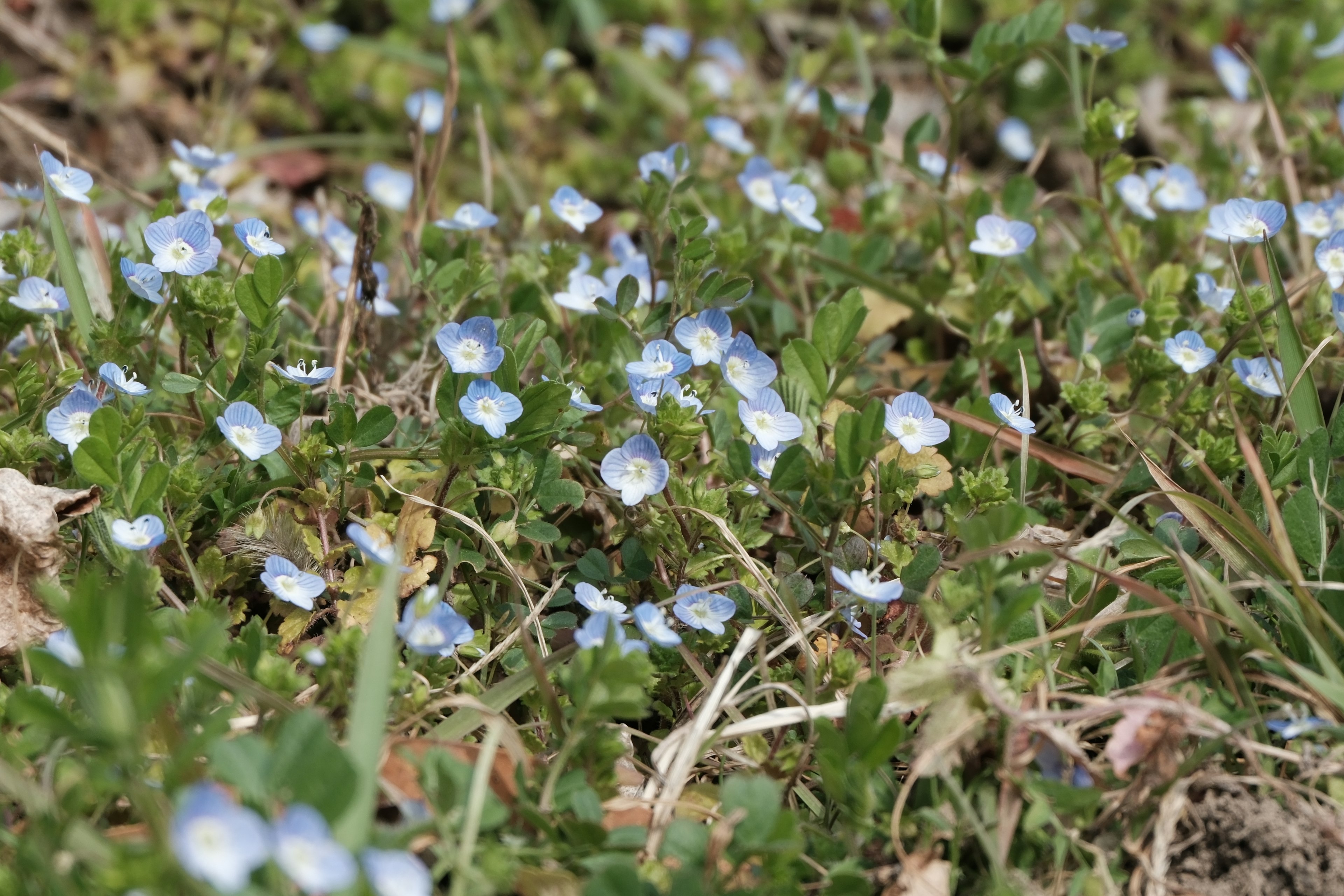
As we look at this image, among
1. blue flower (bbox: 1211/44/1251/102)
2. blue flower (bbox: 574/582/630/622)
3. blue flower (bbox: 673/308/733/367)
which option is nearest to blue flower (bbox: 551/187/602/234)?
blue flower (bbox: 673/308/733/367)

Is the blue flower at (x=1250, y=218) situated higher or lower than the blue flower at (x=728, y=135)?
higher

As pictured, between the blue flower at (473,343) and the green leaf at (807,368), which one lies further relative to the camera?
the green leaf at (807,368)

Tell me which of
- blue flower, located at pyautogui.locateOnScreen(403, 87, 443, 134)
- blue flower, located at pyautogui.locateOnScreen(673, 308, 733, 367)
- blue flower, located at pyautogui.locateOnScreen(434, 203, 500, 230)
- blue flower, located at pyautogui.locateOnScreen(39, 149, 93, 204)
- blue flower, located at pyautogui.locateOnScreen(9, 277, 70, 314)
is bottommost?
blue flower, located at pyautogui.locateOnScreen(403, 87, 443, 134)

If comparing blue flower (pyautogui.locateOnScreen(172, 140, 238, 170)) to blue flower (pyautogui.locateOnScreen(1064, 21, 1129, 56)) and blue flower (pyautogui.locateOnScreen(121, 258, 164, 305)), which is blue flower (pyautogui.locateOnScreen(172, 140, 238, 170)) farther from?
blue flower (pyautogui.locateOnScreen(1064, 21, 1129, 56))

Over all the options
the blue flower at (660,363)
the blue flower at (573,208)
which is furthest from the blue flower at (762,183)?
the blue flower at (660,363)

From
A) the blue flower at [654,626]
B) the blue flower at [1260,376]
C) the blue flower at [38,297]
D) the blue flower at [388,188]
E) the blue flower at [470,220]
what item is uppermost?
the blue flower at [38,297]

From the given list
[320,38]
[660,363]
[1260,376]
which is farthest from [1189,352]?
[320,38]

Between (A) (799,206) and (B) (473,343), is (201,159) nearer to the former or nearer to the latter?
(B) (473,343)

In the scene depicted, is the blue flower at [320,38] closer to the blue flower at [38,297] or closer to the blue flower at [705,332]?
the blue flower at [38,297]
